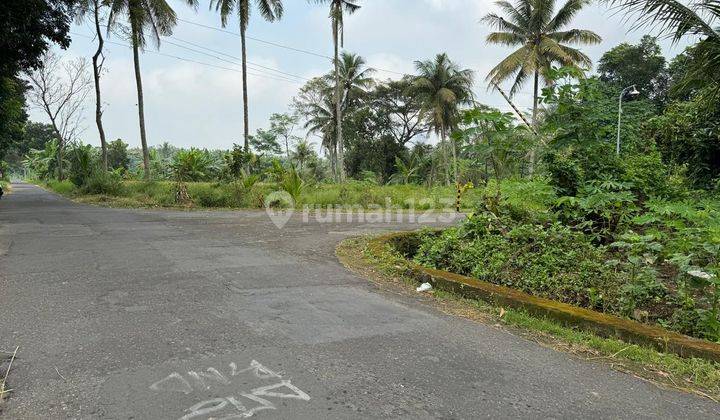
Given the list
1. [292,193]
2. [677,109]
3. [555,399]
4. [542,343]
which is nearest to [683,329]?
[542,343]

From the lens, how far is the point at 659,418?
2.46 metres

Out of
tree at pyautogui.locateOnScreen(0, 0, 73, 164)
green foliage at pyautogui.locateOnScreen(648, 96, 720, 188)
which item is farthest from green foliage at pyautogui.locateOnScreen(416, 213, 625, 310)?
tree at pyautogui.locateOnScreen(0, 0, 73, 164)

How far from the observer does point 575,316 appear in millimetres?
3832

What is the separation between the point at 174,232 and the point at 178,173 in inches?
376

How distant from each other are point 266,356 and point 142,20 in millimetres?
23048

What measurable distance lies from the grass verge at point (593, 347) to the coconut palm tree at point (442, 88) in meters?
30.0

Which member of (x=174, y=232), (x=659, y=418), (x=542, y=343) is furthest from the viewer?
(x=174, y=232)

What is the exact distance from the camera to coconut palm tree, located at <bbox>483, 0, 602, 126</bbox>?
27.0 m

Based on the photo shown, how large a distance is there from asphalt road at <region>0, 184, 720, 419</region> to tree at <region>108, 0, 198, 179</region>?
61.1 feet

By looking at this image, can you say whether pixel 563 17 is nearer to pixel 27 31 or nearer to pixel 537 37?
pixel 537 37

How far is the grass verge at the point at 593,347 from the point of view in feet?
9.62

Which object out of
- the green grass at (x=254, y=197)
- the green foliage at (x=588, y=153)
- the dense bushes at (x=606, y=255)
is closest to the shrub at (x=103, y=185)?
the green grass at (x=254, y=197)

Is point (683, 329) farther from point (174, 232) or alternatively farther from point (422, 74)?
point (422, 74)

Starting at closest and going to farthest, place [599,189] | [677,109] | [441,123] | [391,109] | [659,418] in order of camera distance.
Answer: [659,418], [599,189], [677,109], [441,123], [391,109]
